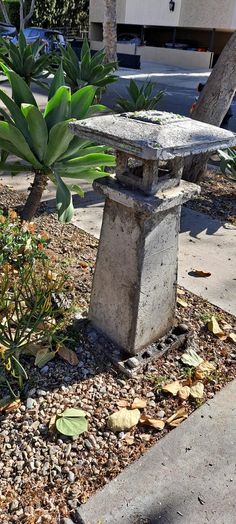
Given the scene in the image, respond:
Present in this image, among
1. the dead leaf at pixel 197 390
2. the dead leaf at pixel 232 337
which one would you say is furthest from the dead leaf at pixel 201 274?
the dead leaf at pixel 197 390

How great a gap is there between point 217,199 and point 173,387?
3556 mm

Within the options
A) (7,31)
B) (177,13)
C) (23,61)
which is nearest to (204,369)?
(23,61)

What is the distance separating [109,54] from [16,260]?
9823mm

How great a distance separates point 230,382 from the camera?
2.66 metres

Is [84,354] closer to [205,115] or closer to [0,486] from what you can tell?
[0,486]

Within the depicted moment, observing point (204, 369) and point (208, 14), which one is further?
point (208, 14)

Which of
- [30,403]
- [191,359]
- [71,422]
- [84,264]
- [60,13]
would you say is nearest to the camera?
[71,422]

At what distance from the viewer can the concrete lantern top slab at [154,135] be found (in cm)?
202

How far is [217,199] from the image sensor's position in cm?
565

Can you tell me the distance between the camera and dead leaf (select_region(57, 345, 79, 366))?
2629mm

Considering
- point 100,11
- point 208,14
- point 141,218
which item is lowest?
point 141,218

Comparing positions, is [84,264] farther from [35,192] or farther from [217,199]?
[217,199]

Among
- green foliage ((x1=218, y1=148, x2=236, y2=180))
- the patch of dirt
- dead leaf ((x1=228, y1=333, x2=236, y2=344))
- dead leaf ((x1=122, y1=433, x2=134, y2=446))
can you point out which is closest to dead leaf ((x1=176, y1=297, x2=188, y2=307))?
dead leaf ((x1=228, y1=333, x2=236, y2=344))

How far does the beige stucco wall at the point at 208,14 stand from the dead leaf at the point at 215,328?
22.4 metres
